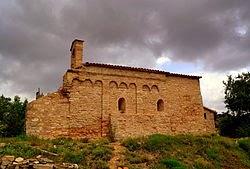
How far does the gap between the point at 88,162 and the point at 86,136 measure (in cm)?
761

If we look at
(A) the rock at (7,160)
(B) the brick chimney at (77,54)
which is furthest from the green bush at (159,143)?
(B) the brick chimney at (77,54)

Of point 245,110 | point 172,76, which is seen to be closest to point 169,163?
point 172,76

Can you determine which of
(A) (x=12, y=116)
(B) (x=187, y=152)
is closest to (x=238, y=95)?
(B) (x=187, y=152)

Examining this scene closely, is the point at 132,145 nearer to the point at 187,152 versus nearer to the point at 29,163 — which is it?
the point at 187,152

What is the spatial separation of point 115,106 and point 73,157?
940 centimetres

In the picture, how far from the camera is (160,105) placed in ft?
99.3

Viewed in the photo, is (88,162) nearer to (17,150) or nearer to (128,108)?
(17,150)

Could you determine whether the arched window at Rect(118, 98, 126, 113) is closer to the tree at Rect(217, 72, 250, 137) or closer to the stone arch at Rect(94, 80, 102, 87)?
the stone arch at Rect(94, 80, 102, 87)

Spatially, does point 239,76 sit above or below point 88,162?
above

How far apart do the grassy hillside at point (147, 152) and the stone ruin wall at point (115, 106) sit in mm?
1631

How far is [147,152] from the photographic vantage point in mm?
22078

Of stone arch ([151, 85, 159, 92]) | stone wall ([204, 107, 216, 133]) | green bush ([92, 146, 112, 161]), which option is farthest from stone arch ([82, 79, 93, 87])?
stone wall ([204, 107, 216, 133])

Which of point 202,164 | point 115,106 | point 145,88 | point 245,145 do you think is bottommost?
point 202,164

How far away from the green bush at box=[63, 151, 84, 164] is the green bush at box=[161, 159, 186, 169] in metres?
4.77
